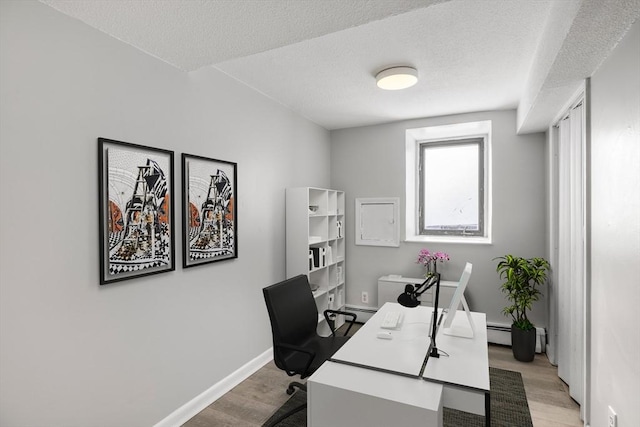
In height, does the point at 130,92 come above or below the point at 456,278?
above

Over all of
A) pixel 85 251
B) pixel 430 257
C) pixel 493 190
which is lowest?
pixel 430 257

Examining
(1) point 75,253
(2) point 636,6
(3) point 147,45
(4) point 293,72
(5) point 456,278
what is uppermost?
(4) point 293,72

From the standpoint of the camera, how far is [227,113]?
2766mm

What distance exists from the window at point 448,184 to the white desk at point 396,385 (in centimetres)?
248

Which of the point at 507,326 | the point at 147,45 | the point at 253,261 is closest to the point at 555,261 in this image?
the point at 507,326

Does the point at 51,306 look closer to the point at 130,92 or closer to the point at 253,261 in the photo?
the point at 130,92

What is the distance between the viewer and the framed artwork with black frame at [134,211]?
1841 mm

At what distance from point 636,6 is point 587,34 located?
0.23 meters

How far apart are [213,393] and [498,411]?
2163 millimetres

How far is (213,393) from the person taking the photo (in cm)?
258

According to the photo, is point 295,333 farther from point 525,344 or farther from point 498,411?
point 525,344

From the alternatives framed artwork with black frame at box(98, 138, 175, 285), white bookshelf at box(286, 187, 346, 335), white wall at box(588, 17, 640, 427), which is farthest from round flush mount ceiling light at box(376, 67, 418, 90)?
framed artwork with black frame at box(98, 138, 175, 285)

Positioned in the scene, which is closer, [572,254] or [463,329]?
[463,329]

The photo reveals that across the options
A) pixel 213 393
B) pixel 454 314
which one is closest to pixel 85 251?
pixel 213 393
